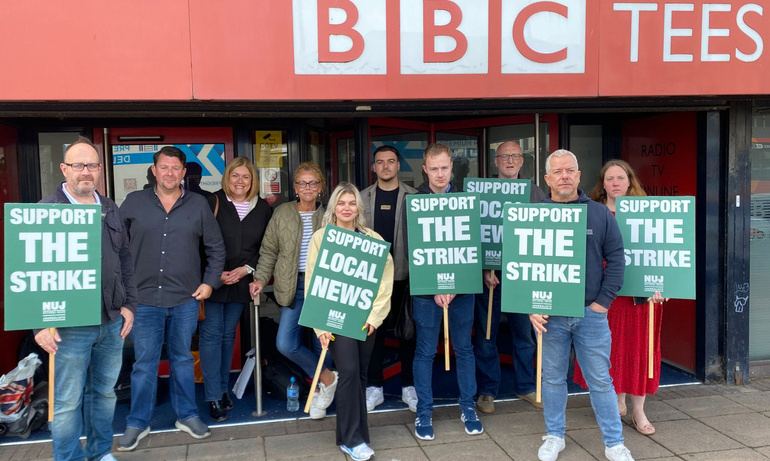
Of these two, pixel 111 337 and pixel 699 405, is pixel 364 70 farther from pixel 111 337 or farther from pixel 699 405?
pixel 699 405

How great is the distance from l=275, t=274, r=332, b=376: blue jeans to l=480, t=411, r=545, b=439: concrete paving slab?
140cm

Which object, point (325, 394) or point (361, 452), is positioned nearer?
point (361, 452)

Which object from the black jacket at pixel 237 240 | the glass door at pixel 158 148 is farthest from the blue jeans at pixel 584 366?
the glass door at pixel 158 148

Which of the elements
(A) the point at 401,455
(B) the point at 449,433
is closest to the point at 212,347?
(A) the point at 401,455

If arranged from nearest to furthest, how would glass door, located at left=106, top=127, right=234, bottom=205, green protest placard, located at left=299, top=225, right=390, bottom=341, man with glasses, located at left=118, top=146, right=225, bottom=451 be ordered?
green protest placard, located at left=299, top=225, right=390, bottom=341 → man with glasses, located at left=118, top=146, right=225, bottom=451 → glass door, located at left=106, top=127, right=234, bottom=205

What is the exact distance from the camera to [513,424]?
4344mm

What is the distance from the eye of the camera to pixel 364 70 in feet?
14.0

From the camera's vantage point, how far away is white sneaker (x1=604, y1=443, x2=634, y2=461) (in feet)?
11.9

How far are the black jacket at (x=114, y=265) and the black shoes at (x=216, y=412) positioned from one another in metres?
1.19

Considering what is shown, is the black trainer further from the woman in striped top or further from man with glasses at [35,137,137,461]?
man with glasses at [35,137,137,461]

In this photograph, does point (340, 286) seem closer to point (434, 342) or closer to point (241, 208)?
point (434, 342)

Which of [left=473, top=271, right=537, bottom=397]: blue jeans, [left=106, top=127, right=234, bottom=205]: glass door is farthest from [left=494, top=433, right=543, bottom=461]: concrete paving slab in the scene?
[left=106, top=127, right=234, bottom=205]: glass door

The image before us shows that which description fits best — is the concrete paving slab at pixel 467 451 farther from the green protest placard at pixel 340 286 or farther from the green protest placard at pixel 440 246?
the green protest placard at pixel 440 246

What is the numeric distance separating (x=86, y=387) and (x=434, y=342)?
2248 mm
